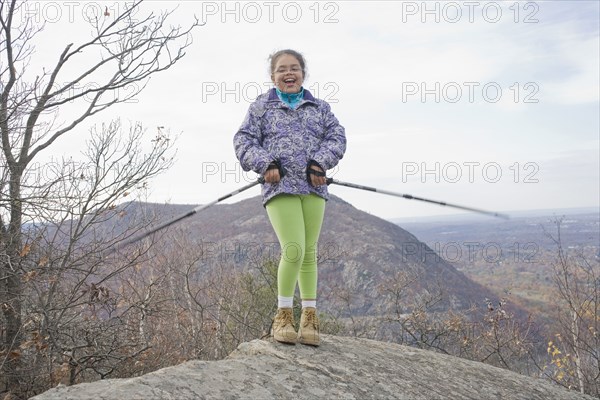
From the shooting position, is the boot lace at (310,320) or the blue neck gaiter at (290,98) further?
the blue neck gaiter at (290,98)

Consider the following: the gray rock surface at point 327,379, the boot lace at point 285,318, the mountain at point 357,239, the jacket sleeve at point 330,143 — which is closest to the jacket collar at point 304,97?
the jacket sleeve at point 330,143

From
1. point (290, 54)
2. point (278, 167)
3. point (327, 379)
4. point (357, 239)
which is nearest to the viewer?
point (327, 379)

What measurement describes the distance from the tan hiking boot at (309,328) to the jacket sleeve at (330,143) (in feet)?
3.63

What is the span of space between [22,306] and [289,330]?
460 cm

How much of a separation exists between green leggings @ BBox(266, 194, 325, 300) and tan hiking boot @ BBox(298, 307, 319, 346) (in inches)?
4.4

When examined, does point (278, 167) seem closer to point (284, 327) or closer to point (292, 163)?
point (292, 163)

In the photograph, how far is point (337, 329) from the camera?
58.8ft

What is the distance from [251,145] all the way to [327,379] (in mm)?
1713

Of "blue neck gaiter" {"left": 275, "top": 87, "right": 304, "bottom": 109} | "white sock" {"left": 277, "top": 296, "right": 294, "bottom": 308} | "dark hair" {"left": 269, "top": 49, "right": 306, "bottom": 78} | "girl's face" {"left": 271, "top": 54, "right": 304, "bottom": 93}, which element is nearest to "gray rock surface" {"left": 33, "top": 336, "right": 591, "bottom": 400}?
"white sock" {"left": 277, "top": 296, "right": 294, "bottom": 308}

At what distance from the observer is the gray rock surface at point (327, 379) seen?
2.53 meters

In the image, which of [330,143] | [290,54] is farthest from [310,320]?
[290,54]

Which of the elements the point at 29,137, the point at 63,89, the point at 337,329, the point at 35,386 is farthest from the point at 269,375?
the point at 337,329

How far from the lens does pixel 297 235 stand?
12.0 feet

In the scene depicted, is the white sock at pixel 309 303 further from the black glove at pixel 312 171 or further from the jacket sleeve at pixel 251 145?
the jacket sleeve at pixel 251 145
